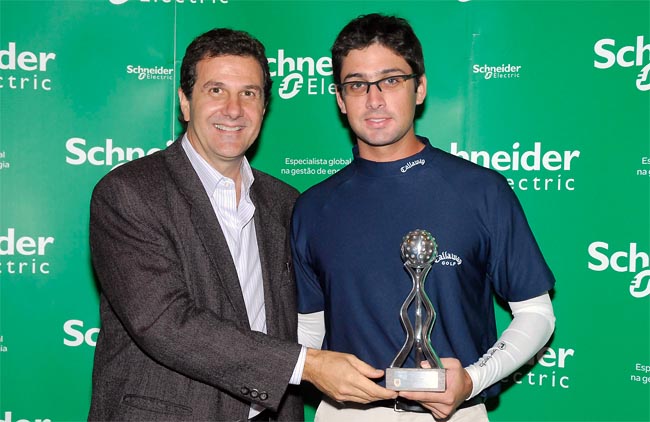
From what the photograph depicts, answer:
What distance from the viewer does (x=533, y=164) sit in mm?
3184

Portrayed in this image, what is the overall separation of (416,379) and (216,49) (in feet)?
4.46

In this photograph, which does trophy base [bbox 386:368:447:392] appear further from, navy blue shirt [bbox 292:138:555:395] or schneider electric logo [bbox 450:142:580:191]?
schneider electric logo [bbox 450:142:580:191]

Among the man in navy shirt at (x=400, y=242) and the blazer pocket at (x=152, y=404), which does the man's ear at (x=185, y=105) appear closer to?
the man in navy shirt at (x=400, y=242)

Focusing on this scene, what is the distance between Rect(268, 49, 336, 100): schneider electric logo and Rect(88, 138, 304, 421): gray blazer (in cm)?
111

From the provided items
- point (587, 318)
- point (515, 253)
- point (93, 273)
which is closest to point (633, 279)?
point (587, 318)

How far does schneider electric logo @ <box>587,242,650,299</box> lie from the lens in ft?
10.1

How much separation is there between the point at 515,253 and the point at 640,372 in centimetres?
128

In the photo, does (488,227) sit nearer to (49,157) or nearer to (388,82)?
(388,82)

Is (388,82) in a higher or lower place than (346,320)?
higher

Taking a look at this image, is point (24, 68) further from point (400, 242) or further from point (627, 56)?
point (627, 56)

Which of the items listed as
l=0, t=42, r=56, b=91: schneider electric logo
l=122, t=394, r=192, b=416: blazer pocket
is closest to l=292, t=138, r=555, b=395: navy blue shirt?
l=122, t=394, r=192, b=416: blazer pocket

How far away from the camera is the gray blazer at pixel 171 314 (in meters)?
2.12

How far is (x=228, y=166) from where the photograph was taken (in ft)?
8.20

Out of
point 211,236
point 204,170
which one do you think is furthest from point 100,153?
point 211,236
